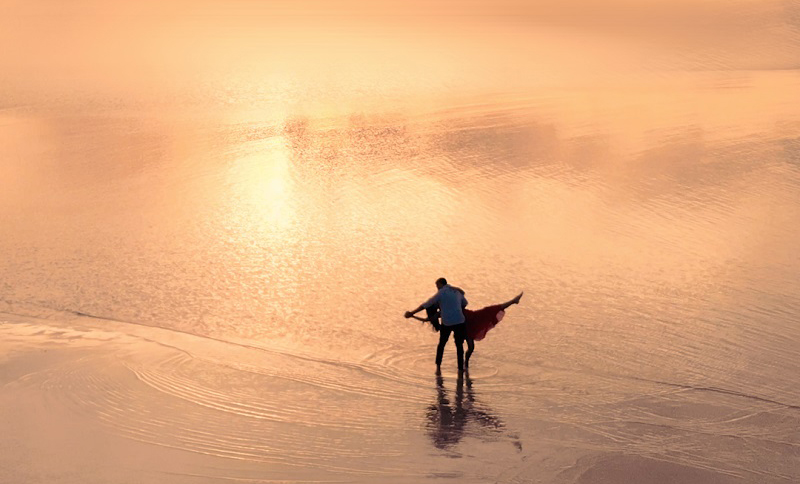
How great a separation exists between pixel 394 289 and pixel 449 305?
3.23 metres

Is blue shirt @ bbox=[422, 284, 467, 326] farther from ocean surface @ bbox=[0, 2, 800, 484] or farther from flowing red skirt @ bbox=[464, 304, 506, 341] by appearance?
ocean surface @ bbox=[0, 2, 800, 484]

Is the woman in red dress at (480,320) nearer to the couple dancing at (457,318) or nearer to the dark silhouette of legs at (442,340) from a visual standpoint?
the couple dancing at (457,318)

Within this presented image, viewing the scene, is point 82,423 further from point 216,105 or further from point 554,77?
point 554,77

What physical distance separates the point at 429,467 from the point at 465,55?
90.6ft

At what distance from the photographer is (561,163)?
2205 centimetres

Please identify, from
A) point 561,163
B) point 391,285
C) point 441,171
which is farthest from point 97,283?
point 561,163

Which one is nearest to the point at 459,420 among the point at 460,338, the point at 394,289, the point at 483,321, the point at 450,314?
the point at 460,338

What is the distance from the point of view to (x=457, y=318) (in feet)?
37.3

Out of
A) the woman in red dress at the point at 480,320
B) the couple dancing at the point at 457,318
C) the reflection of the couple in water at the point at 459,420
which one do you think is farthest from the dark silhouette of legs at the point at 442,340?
the reflection of the couple in water at the point at 459,420

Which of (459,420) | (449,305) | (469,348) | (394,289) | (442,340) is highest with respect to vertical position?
(449,305)

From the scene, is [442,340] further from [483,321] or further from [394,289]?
[394,289]

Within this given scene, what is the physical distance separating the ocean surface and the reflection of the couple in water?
3 centimetres

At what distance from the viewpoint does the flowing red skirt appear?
11.7 meters

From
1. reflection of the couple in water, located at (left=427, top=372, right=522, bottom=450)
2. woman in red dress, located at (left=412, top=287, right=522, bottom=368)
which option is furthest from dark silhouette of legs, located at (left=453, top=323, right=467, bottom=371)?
reflection of the couple in water, located at (left=427, top=372, right=522, bottom=450)
